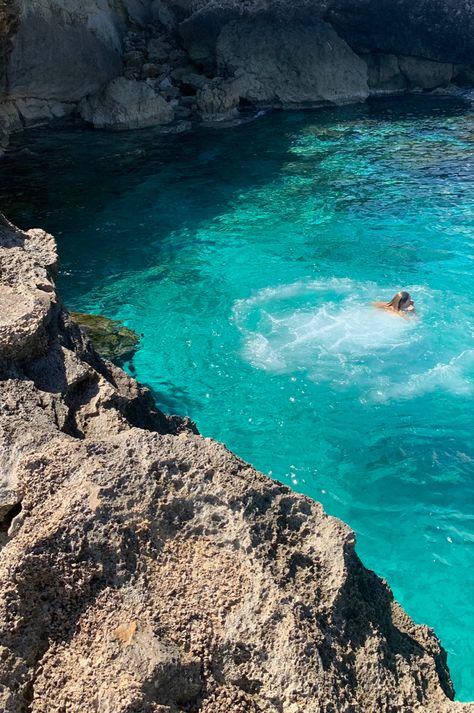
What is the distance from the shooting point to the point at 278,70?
21938 mm

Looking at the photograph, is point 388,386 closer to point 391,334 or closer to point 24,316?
point 391,334

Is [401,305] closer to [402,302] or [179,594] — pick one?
[402,302]

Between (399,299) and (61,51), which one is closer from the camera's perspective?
(399,299)

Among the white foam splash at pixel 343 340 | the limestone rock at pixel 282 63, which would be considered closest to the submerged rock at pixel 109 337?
the white foam splash at pixel 343 340

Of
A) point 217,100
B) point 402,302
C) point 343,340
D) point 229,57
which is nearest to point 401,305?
point 402,302

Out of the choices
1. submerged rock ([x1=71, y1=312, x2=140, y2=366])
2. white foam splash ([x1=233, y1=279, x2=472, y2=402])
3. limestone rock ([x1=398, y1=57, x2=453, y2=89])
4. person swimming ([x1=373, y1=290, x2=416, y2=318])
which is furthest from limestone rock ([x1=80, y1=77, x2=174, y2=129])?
person swimming ([x1=373, y1=290, x2=416, y2=318])

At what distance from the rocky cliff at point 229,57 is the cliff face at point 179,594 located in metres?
18.6

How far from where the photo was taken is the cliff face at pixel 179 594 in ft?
8.50

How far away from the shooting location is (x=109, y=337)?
8891 mm

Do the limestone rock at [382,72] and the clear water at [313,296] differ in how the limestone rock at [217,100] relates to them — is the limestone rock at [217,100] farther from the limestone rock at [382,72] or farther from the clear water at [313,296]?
the limestone rock at [382,72]

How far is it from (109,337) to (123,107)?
1349 cm

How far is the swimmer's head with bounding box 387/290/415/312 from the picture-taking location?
9562mm

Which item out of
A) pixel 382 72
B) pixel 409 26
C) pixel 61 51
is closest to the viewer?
pixel 61 51

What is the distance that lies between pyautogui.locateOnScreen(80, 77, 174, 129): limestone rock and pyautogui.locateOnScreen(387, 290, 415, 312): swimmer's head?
13392mm
